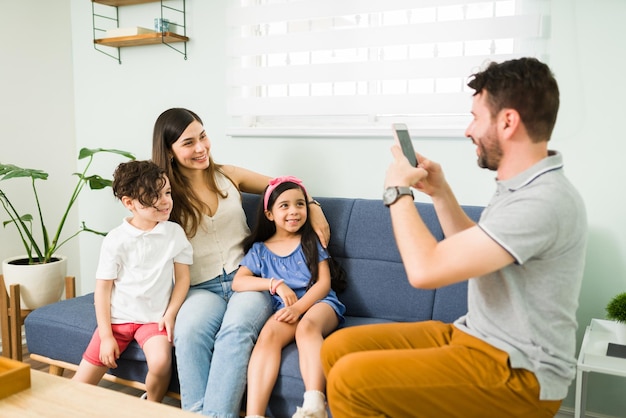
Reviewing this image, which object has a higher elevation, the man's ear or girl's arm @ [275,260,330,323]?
the man's ear

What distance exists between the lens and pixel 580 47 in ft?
7.18

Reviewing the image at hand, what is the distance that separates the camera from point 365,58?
2.64 m

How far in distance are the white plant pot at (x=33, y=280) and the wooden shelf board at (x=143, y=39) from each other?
3.78ft

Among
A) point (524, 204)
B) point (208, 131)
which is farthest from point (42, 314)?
point (524, 204)

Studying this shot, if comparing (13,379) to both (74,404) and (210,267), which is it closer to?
(74,404)

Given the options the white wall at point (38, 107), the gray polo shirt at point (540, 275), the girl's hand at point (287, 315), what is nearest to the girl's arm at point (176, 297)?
the girl's hand at point (287, 315)

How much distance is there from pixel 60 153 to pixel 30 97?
35cm

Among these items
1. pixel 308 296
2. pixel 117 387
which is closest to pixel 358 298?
pixel 308 296

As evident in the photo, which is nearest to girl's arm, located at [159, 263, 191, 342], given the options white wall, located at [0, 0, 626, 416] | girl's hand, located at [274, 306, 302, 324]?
girl's hand, located at [274, 306, 302, 324]

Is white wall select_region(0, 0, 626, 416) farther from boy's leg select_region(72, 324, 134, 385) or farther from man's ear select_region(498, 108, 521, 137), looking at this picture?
boy's leg select_region(72, 324, 134, 385)

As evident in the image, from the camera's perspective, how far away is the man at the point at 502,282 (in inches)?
52.2

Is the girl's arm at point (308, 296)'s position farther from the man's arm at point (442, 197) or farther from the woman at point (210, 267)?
the man's arm at point (442, 197)

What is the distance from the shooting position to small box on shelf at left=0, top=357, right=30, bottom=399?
4.93 ft

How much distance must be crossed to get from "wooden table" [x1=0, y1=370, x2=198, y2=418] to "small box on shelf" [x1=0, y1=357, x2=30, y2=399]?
0.5 inches
